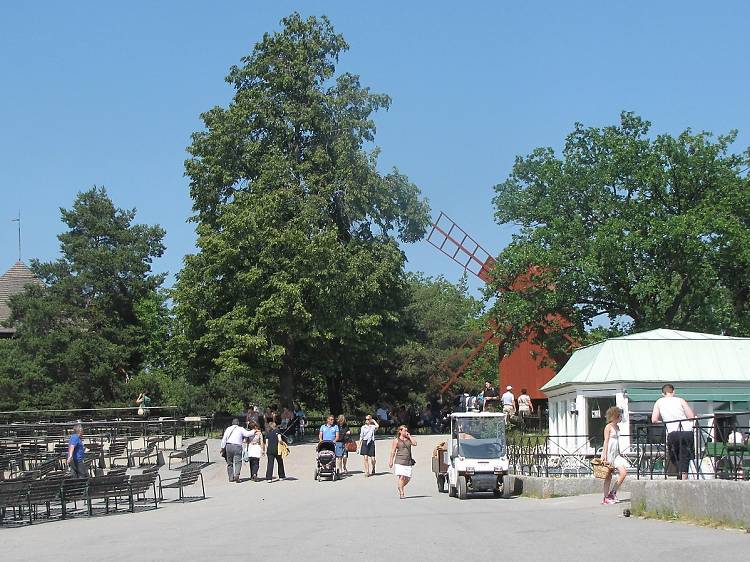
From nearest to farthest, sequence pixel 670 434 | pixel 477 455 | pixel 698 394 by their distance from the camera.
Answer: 1. pixel 670 434
2. pixel 477 455
3. pixel 698 394

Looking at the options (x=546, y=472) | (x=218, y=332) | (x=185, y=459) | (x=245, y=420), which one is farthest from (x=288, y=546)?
(x=218, y=332)

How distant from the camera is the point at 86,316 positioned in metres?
59.1

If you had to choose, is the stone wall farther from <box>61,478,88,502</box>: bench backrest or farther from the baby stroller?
the baby stroller

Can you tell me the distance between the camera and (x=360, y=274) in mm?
45094

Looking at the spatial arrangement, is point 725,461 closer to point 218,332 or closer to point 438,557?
point 438,557

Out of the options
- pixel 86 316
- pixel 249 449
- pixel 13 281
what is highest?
pixel 13 281

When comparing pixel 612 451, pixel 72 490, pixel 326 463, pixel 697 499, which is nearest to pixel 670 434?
pixel 697 499

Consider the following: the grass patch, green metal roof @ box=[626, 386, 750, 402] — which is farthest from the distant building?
the grass patch

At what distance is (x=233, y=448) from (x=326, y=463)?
9.16 feet

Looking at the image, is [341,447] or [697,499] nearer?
[697,499]

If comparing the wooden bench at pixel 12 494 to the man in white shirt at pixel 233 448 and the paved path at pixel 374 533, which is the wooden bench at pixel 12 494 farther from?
the man in white shirt at pixel 233 448

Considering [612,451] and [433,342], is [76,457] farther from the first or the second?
[433,342]

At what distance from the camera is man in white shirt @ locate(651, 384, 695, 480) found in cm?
1667

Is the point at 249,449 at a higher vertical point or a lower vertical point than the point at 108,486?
higher
